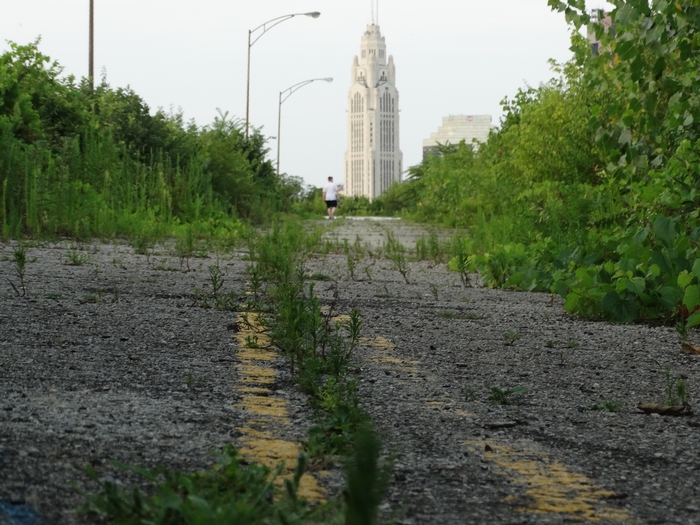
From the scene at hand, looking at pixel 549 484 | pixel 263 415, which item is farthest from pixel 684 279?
pixel 549 484

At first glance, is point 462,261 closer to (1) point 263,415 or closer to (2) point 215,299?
(2) point 215,299

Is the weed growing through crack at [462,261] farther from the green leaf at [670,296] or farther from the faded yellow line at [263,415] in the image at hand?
the faded yellow line at [263,415]

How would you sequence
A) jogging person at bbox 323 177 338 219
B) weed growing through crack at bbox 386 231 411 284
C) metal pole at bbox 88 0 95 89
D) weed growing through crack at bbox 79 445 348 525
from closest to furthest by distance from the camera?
weed growing through crack at bbox 79 445 348 525
weed growing through crack at bbox 386 231 411 284
metal pole at bbox 88 0 95 89
jogging person at bbox 323 177 338 219

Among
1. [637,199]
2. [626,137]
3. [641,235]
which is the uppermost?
[626,137]

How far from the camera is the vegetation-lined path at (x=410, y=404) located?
241 cm

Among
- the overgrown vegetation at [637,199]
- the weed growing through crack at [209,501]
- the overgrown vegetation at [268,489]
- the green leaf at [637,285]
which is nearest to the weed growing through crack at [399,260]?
the overgrown vegetation at [637,199]

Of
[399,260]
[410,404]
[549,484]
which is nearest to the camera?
[549,484]

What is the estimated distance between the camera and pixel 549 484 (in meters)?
2.57

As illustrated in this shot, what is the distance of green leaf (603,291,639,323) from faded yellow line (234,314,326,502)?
2590 mm

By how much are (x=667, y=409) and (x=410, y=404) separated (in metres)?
0.93

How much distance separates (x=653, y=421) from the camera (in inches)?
137

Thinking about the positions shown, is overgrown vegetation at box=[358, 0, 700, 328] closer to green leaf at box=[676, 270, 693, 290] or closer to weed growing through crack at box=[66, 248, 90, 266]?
green leaf at box=[676, 270, 693, 290]

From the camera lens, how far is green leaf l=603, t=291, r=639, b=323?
6492mm

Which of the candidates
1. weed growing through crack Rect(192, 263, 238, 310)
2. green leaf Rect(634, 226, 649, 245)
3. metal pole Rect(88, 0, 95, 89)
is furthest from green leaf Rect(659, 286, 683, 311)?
metal pole Rect(88, 0, 95, 89)
